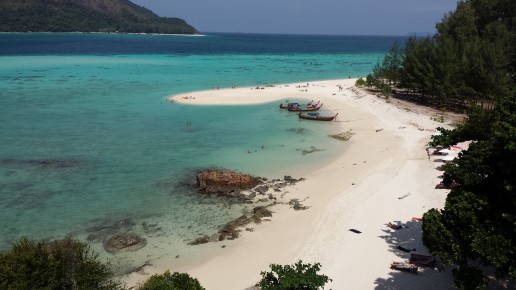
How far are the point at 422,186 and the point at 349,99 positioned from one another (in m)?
42.4

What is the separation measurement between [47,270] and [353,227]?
17.1 meters

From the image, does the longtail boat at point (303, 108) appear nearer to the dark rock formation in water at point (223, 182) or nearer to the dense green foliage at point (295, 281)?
the dark rock formation in water at point (223, 182)

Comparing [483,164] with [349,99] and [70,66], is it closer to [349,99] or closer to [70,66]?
[349,99]

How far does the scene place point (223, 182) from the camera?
3167 centimetres

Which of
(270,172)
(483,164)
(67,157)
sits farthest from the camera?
(67,157)

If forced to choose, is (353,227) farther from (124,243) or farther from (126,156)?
(126,156)

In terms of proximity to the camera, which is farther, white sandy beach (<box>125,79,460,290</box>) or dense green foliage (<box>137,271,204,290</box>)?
white sandy beach (<box>125,79,460,290</box>)

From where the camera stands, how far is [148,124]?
53.6m

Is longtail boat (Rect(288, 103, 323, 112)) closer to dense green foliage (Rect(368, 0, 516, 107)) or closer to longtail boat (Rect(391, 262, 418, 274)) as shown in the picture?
dense green foliage (Rect(368, 0, 516, 107))

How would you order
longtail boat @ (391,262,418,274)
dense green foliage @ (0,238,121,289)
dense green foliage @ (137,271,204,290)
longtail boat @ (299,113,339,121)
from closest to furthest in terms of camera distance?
dense green foliage @ (137,271,204,290) → dense green foliage @ (0,238,121,289) → longtail boat @ (391,262,418,274) → longtail boat @ (299,113,339,121)

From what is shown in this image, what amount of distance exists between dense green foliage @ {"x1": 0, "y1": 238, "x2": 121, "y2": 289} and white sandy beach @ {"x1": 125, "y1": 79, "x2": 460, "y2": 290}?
4471 millimetres

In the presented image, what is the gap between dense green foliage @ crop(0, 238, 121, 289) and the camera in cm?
1518

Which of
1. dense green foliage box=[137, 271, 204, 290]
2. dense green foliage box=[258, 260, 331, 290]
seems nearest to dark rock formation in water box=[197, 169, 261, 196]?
dense green foliage box=[137, 271, 204, 290]

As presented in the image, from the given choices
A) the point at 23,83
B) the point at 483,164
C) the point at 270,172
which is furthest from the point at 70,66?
the point at 483,164
